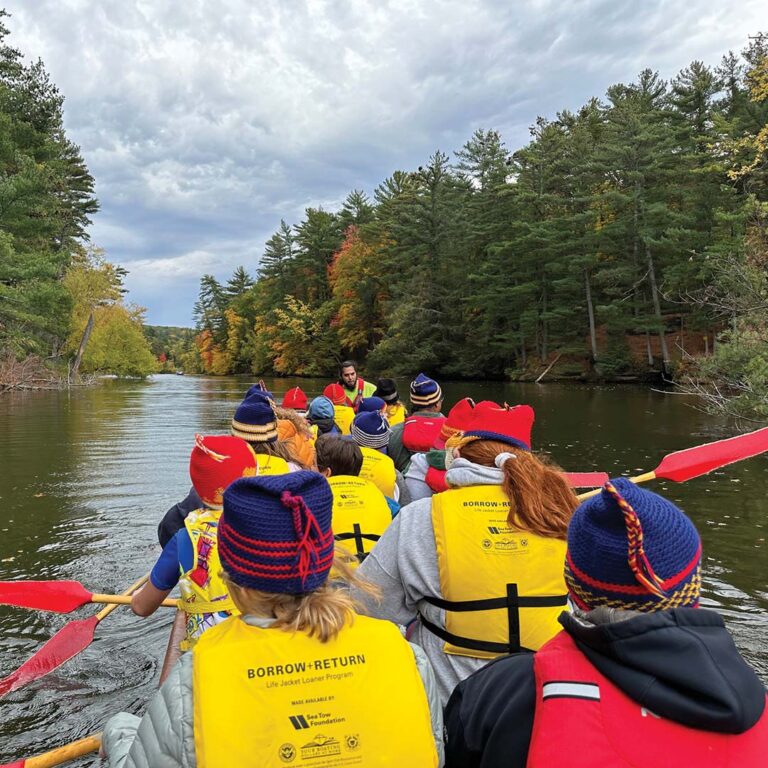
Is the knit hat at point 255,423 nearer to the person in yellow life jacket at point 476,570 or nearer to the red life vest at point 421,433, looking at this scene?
the red life vest at point 421,433

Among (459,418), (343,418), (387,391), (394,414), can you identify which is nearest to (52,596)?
(459,418)

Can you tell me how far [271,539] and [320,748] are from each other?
1.59ft

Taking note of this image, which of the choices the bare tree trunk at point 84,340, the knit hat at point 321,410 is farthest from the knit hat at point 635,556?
the bare tree trunk at point 84,340

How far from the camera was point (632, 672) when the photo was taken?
1.02 metres

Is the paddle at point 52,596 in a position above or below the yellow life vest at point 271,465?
below

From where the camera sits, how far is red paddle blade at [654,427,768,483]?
461 centimetres

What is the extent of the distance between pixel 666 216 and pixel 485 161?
578 inches

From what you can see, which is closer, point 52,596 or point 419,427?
point 52,596

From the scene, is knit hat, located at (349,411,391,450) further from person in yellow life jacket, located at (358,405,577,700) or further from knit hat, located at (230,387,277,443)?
person in yellow life jacket, located at (358,405,577,700)

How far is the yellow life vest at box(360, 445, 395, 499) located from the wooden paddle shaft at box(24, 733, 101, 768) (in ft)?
8.06

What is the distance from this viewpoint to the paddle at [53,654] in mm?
3775

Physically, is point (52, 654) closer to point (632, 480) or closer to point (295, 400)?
point (632, 480)

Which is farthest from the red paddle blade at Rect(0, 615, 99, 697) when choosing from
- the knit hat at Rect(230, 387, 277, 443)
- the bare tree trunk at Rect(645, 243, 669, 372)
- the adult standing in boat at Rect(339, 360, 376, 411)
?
the bare tree trunk at Rect(645, 243, 669, 372)

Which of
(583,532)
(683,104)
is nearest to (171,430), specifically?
(583,532)
